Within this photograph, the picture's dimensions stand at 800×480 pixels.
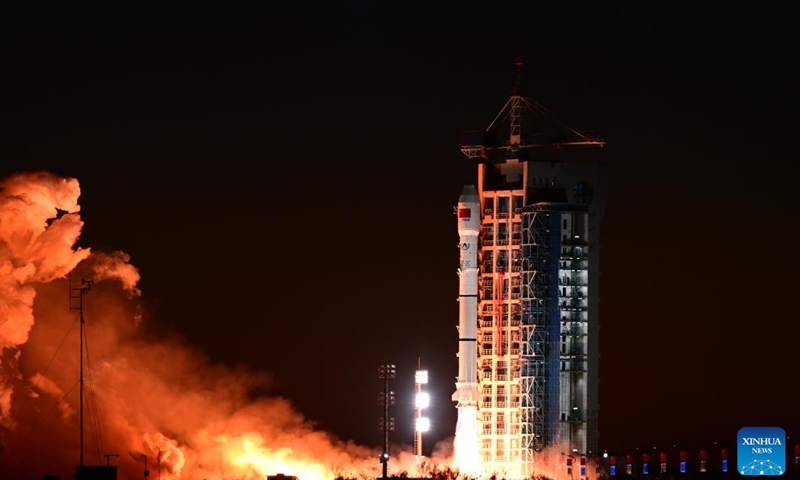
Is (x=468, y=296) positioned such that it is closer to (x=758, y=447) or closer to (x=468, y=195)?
(x=468, y=195)

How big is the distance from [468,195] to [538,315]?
9.23 meters

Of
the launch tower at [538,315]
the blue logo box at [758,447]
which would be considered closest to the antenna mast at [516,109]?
the launch tower at [538,315]

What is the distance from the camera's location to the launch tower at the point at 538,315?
146000mm

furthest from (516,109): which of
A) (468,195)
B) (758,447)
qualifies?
(758,447)

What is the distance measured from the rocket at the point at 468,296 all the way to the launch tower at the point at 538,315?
5.62ft

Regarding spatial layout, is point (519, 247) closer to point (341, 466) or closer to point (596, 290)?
point (596, 290)

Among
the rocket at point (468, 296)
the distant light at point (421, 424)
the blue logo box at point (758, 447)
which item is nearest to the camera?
the blue logo box at point (758, 447)

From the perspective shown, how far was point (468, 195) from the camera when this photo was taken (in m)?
146

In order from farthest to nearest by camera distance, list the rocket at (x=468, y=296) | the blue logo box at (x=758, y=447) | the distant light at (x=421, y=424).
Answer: the distant light at (x=421, y=424) < the rocket at (x=468, y=296) < the blue logo box at (x=758, y=447)

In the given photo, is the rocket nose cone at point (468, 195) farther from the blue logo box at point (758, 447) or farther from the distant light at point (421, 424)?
the blue logo box at point (758, 447)

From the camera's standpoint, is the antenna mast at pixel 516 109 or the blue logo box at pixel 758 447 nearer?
the blue logo box at pixel 758 447

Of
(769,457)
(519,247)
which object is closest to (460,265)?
(519,247)

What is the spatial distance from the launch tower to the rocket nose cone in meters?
2.89

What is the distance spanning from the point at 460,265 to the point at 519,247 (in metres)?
4.24
